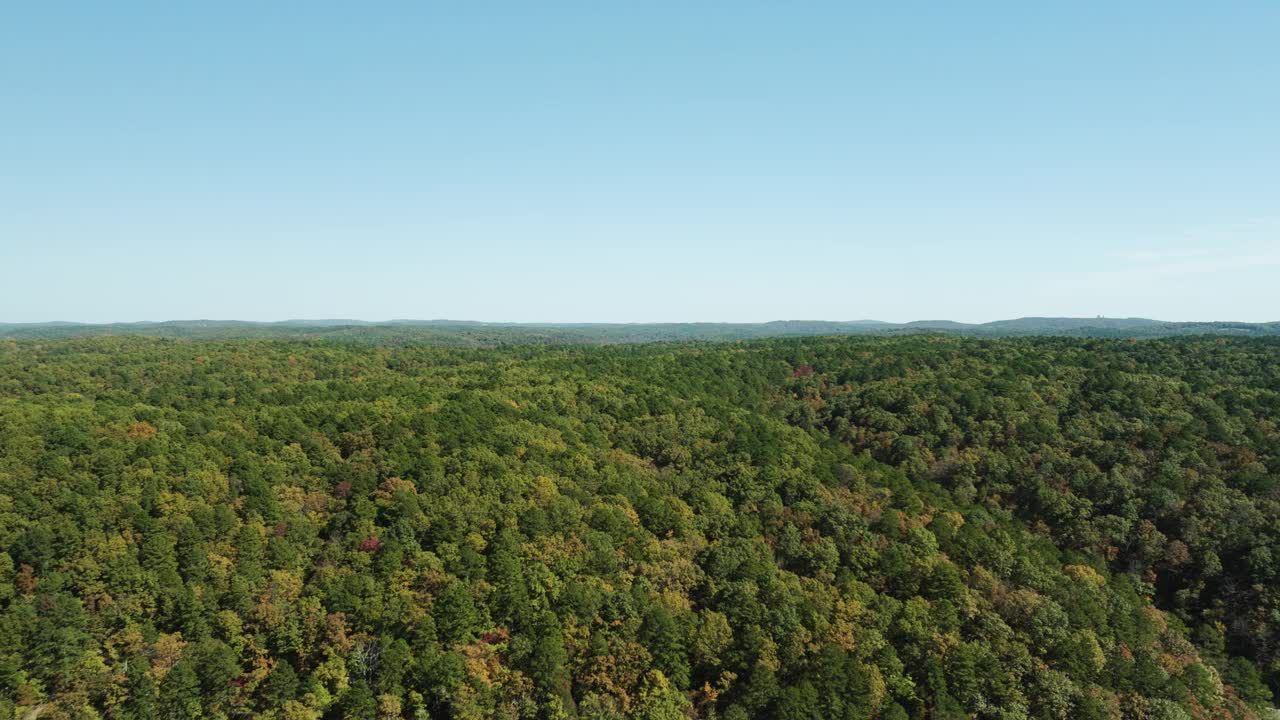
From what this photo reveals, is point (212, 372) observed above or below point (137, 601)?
above

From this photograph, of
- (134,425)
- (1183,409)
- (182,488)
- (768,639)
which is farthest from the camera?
(1183,409)

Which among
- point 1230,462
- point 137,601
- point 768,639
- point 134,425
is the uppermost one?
point 134,425

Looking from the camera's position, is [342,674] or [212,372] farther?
[212,372]

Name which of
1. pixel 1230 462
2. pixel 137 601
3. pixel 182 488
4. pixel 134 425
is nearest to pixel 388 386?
pixel 134 425

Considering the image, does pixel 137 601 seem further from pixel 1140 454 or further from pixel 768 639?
pixel 1140 454

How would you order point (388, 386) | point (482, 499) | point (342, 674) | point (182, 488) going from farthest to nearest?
point (388, 386) → point (482, 499) → point (182, 488) → point (342, 674)

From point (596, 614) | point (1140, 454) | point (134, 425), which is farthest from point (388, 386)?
point (1140, 454)
